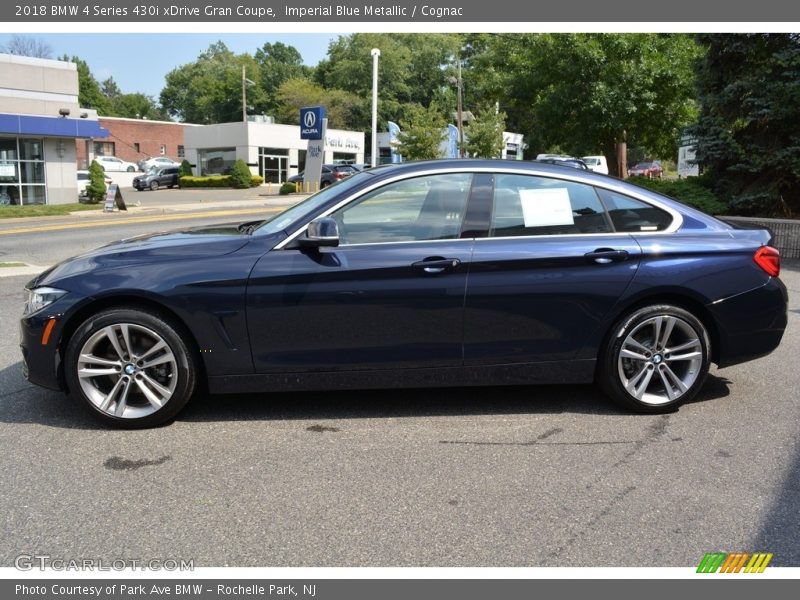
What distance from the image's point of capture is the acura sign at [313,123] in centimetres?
3241

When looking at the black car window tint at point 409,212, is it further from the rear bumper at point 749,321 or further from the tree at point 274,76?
the tree at point 274,76

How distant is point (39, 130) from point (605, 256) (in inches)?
1135

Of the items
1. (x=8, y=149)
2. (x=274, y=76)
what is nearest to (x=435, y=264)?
(x=8, y=149)

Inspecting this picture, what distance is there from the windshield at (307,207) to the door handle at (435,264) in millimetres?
702

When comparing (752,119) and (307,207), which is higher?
(752,119)

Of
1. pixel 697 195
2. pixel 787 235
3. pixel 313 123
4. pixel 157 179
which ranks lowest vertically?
pixel 787 235

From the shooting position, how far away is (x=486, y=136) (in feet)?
133

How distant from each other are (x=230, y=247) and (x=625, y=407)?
2.79 meters

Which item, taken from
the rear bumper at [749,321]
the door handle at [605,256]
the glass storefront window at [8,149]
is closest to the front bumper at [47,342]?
the door handle at [605,256]

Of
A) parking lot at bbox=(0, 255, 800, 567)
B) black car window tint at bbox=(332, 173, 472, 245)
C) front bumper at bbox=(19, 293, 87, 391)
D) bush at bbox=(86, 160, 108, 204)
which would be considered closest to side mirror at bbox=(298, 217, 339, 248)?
black car window tint at bbox=(332, 173, 472, 245)

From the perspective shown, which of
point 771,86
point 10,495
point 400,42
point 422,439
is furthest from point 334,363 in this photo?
point 400,42

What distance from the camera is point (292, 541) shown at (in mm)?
3148

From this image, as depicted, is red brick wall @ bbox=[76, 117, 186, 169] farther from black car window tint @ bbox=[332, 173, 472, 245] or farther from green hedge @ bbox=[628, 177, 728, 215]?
black car window tint @ bbox=[332, 173, 472, 245]

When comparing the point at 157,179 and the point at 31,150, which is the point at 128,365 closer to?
the point at 31,150
